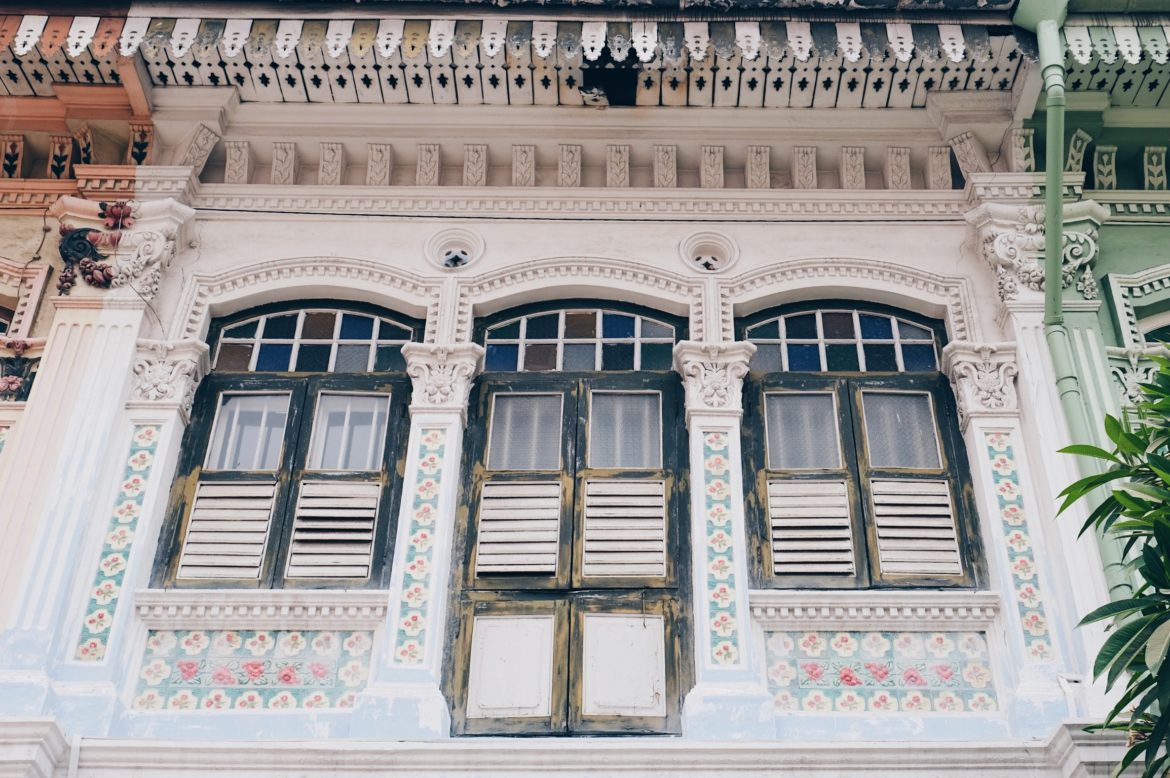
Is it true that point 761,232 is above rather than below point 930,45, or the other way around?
below

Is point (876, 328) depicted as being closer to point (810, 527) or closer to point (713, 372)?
point (713, 372)

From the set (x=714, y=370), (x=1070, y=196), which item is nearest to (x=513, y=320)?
(x=714, y=370)

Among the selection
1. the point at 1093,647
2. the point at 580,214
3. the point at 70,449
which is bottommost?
the point at 1093,647

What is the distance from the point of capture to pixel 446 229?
30.0 feet

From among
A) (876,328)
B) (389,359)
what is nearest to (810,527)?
(876,328)

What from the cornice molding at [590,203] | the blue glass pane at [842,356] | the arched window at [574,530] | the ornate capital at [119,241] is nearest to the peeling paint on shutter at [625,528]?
the arched window at [574,530]

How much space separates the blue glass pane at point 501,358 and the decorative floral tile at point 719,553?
128 cm

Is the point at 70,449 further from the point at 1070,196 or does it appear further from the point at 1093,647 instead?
the point at 1070,196

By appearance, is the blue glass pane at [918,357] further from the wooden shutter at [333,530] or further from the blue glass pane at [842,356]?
the wooden shutter at [333,530]

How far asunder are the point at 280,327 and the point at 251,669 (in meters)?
2.30

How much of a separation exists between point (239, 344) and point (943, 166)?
14.0 feet

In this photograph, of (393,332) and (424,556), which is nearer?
(424,556)

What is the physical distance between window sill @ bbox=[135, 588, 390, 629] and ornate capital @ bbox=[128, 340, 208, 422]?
46.7 inches

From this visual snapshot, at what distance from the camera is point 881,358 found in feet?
28.9
